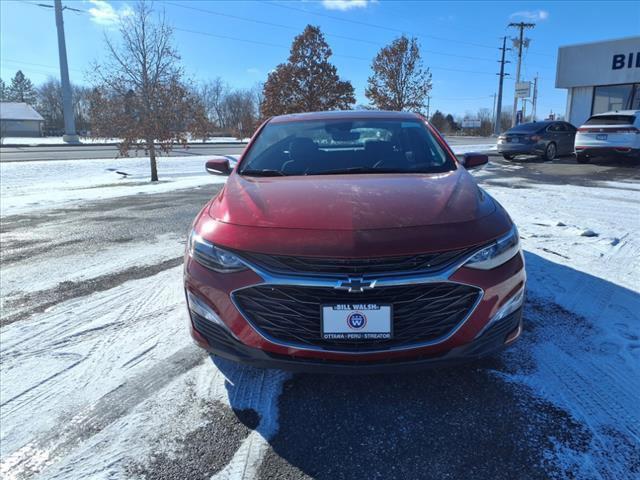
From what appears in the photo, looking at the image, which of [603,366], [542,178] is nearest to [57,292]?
[603,366]

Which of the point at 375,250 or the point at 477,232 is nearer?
the point at 375,250

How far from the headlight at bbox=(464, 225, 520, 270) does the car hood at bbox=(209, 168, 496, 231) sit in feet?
0.59

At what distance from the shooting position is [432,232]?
2.08 meters

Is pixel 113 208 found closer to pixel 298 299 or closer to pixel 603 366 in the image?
pixel 298 299

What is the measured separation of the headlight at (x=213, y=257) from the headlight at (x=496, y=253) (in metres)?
1.10

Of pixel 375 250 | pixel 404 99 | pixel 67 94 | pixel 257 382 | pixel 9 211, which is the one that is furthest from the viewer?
pixel 67 94

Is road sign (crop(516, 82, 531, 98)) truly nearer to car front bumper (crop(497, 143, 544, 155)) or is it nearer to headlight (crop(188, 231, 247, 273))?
car front bumper (crop(497, 143, 544, 155))

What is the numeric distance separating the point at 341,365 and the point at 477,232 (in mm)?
928

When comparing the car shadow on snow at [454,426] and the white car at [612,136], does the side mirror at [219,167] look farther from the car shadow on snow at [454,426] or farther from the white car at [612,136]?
the white car at [612,136]

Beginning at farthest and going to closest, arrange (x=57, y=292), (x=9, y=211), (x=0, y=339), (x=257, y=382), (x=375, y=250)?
1. (x=9, y=211)
2. (x=57, y=292)
3. (x=0, y=339)
4. (x=257, y=382)
5. (x=375, y=250)

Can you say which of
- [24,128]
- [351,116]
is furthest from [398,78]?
[24,128]

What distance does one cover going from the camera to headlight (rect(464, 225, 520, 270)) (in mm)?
2078

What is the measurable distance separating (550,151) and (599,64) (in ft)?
26.8

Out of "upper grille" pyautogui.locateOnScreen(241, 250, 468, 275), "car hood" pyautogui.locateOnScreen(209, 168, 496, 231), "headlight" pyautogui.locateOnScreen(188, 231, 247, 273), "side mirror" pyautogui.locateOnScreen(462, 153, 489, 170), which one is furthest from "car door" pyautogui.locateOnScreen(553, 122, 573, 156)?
"headlight" pyautogui.locateOnScreen(188, 231, 247, 273)
